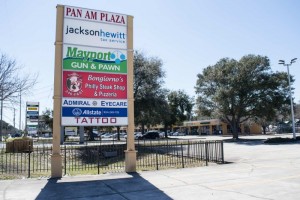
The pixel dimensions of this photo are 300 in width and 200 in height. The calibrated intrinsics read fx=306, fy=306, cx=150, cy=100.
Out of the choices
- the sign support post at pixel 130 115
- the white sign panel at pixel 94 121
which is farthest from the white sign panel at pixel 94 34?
the white sign panel at pixel 94 121

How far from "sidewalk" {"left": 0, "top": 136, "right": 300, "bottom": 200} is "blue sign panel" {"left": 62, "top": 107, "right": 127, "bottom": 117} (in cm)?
238

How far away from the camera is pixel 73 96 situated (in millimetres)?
11844

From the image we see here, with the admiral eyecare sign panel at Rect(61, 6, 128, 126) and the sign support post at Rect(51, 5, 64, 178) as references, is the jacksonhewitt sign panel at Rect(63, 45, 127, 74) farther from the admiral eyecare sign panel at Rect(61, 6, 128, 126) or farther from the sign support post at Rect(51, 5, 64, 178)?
the sign support post at Rect(51, 5, 64, 178)

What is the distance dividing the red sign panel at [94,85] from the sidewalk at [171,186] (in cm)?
319

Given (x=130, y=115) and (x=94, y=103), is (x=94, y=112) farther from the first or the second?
(x=130, y=115)

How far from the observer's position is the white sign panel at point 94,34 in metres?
12.2

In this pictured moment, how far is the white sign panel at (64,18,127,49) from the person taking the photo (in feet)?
40.2

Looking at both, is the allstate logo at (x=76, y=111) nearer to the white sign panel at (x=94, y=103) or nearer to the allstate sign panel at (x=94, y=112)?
the allstate sign panel at (x=94, y=112)

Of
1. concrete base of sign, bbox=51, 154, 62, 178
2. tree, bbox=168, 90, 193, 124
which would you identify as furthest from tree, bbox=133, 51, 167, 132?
tree, bbox=168, 90, 193, 124

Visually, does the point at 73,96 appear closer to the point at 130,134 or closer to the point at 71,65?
the point at 71,65

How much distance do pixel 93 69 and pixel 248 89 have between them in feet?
111

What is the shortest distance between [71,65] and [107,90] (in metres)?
1.72

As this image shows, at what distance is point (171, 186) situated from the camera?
910 cm

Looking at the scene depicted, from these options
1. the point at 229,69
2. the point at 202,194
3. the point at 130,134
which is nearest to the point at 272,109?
the point at 229,69
